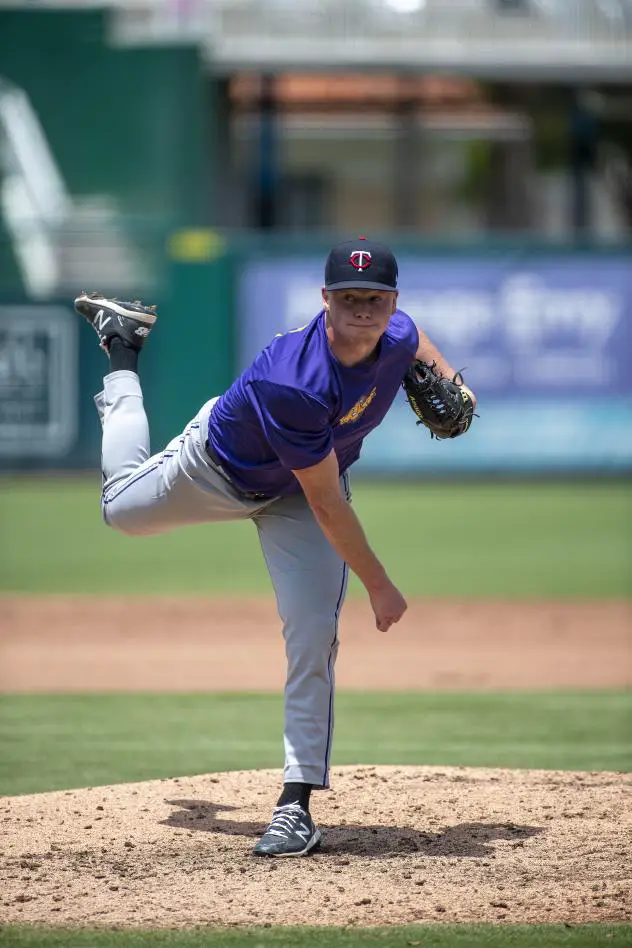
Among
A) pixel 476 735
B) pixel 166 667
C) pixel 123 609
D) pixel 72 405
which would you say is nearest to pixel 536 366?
pixel 72 405

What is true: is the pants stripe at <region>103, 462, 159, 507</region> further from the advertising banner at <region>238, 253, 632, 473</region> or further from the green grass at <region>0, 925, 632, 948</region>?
the advertising banner at <region>238, 253, 632, 473</region>

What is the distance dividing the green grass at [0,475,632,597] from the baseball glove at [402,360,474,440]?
6.50 m

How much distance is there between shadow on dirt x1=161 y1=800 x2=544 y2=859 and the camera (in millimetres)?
4145

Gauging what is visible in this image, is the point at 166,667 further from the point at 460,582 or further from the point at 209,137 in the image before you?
the point at 209,137

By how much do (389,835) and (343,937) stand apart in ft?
3.21

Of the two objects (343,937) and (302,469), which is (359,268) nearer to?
(302,469)

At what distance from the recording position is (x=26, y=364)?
16.1m

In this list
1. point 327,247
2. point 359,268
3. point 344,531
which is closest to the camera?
point 359,268

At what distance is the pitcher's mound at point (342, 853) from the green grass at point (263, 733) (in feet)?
1.70

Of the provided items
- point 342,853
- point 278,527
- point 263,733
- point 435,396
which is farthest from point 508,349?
point 342,853

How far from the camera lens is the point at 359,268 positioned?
3.80 meters

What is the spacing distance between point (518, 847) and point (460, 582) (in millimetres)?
7224

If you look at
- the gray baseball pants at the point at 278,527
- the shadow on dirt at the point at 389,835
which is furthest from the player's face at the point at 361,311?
the shadow on dirt at the point at 389,835

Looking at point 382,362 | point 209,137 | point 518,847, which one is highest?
point 209,137
